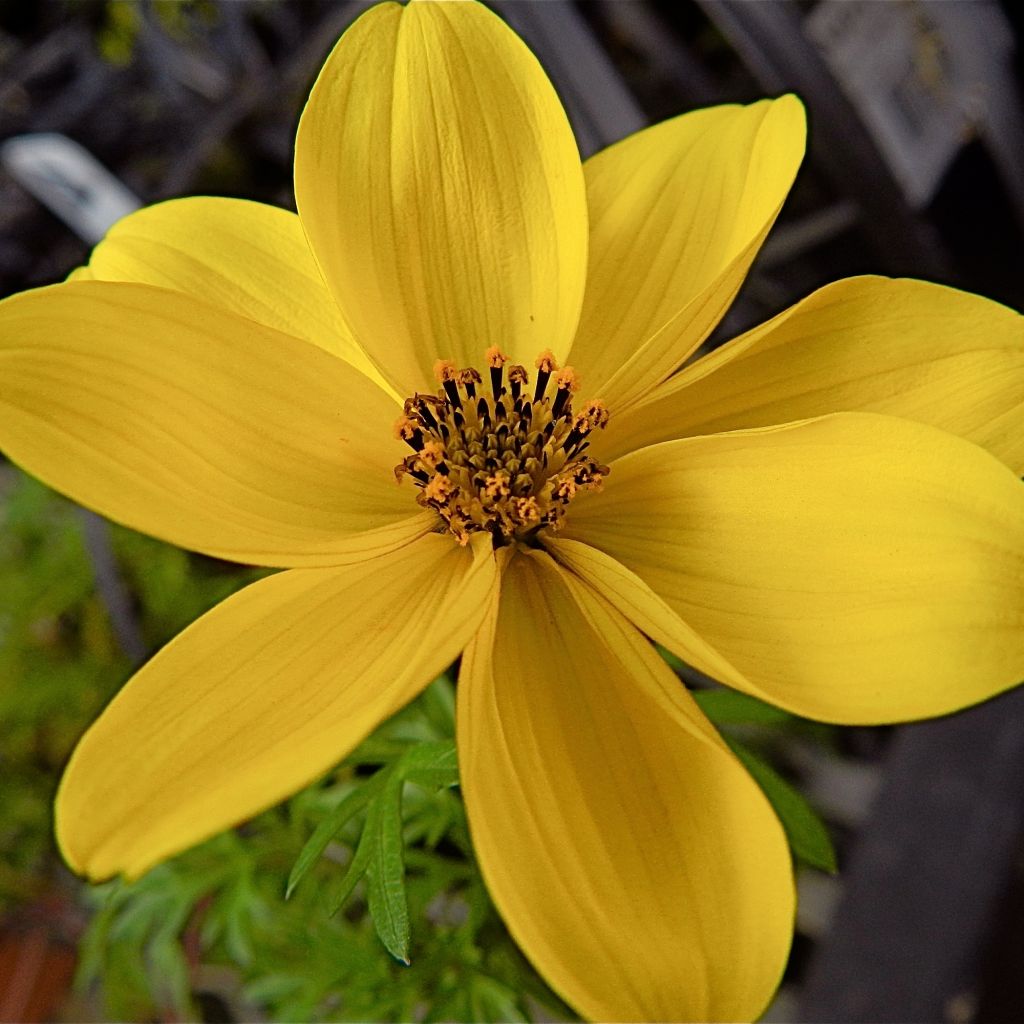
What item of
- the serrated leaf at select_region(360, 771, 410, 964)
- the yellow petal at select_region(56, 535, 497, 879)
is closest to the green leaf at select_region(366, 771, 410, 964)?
the serrated leaf at select_region(360, 771, 410, 964)

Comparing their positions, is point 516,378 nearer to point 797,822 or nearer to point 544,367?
point 544,367

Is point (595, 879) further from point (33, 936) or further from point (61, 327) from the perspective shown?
point (33, 936)

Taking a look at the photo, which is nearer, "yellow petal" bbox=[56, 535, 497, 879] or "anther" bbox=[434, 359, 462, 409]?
"yellow petal" bbox=[56, 535, 497, 879]

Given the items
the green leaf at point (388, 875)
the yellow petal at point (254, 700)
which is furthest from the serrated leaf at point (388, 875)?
the yellow petal at point (254, 700)

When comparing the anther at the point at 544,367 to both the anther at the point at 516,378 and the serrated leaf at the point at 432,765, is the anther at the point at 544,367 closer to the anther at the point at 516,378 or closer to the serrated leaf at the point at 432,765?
the anther at the point at 516,378

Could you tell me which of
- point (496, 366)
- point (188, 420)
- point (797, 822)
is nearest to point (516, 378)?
point (496, 366)

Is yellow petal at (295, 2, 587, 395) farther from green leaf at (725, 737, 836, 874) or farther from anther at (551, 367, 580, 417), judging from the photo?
green leaf at (725, 737, 836, 874)

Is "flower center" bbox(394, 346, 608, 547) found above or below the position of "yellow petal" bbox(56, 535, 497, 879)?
below
